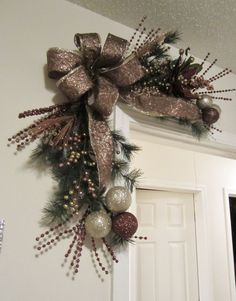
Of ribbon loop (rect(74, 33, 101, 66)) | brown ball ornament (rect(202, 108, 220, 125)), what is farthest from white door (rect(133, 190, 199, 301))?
ribbon loop (rect(74, 33, 101, 66))

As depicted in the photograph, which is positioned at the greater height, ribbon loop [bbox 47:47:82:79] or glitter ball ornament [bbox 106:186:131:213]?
ribbon loop [bbox 47:47:82:79]

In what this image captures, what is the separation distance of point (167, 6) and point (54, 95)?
1.86 feet

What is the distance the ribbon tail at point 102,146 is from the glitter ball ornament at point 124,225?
4.5 inches

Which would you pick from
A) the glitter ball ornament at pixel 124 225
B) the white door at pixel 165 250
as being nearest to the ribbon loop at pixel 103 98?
the glitter ball ornament at pixel 124 225

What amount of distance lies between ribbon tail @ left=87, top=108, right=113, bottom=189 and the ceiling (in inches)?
18.3

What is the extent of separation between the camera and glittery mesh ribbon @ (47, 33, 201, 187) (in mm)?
971

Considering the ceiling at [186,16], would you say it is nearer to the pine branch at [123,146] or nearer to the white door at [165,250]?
the pine branch at [123,146]

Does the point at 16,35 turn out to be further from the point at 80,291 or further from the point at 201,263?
the point at 201,263

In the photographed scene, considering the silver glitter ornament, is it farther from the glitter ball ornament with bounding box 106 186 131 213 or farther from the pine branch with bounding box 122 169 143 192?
the glitter ball ornament with bounding box 106 186 131 213

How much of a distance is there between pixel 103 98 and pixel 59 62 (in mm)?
181

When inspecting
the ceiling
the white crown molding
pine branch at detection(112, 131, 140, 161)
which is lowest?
pine branch at detection(112, 131, 140, 161)

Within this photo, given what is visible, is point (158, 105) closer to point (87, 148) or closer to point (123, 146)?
point (123, 146)

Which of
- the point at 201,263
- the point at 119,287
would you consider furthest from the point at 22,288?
the point at 201,263

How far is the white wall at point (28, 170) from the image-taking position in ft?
A: 2.88
